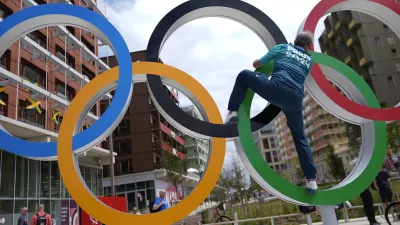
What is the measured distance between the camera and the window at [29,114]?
20.2 metres

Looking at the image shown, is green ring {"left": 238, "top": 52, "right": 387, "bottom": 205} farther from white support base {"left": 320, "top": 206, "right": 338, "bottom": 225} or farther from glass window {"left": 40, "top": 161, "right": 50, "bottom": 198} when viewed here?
glass window {"left": 40, "top": 161, "right": 50, "bottom": 198}

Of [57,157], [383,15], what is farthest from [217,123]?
[383,15]

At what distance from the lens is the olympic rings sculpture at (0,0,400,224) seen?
448 centimetres

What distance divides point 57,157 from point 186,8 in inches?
122

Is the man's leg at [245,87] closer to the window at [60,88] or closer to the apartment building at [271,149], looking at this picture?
the window at [60,88]

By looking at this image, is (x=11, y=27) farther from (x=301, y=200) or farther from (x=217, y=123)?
(x=301, y=200)

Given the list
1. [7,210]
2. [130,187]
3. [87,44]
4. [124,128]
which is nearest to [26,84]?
[7,210]

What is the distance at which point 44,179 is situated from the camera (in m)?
20.8

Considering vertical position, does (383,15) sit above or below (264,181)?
above

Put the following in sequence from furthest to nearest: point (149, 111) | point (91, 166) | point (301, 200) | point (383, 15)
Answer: point (149, 111) → point (91, 166) → point (383, 15) → point (301, 200)

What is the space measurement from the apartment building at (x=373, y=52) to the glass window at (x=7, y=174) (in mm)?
38128

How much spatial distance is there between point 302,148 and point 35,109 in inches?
833

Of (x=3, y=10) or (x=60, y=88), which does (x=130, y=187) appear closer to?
(x=60, y=88)

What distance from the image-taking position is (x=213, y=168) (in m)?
4.64
